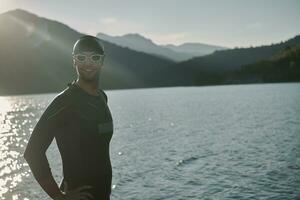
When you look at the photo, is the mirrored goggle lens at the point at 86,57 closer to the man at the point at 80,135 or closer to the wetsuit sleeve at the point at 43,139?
the man at the point at 80,135

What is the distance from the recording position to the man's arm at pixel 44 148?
4.55 meters

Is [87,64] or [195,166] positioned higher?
[87,64]

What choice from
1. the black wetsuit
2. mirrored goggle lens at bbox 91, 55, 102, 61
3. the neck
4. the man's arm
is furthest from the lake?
the man's arm

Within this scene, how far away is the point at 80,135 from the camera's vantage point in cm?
487

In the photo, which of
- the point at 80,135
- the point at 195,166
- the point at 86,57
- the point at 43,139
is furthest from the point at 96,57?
the point at 195,166

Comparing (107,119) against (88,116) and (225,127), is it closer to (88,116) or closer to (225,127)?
(88,116)

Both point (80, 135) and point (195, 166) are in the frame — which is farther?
point (195, 166)

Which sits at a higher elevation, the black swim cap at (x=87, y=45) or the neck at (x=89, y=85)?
the black swim cap at (x=87, y=45)

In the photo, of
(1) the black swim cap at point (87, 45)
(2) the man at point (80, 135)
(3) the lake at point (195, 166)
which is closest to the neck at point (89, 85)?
(2) the man at point (80, 135)

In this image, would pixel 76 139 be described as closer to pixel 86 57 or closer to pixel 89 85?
pixel 89 85

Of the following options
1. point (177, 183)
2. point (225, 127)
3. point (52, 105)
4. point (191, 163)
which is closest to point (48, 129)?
point (52, 105)

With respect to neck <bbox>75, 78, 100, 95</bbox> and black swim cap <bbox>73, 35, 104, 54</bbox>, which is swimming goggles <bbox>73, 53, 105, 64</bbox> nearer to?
black swim cap <bbox>73, 35, 104, 54</bbox>

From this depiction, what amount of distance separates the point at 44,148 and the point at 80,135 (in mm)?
477

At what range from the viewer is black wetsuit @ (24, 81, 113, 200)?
4.65 metres
